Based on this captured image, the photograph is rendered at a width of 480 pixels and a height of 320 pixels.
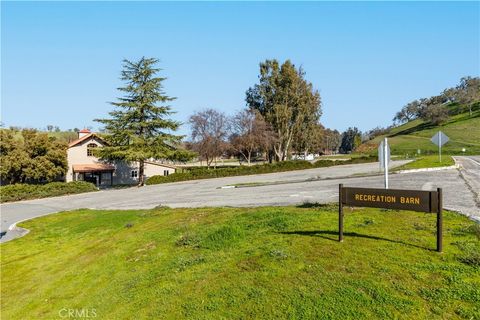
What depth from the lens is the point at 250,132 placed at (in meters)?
56.7

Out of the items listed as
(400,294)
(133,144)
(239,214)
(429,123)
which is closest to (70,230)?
(239,214)

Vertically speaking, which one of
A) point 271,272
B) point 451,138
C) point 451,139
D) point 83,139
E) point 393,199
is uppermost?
point 451,138

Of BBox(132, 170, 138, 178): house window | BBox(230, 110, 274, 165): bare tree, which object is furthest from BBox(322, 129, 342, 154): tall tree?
BBox(132, 170, 138, 178): house window

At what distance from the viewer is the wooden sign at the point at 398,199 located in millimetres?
6672

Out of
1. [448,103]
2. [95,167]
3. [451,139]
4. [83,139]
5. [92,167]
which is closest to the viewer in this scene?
[92,167]

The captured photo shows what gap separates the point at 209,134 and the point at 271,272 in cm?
5029

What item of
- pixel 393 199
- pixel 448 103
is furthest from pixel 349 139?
pixel 393 199

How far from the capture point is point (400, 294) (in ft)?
17.9

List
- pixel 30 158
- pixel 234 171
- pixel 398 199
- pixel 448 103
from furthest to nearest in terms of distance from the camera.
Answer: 1. pixel 448 103
2. pixel 234 171
3. pixel 30 158
4. pixel 398 199

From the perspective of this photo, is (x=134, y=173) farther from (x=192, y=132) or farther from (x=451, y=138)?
(x=451, y=138)

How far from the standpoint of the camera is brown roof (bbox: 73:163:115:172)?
46644mm

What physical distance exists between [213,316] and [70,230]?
13.5 meters

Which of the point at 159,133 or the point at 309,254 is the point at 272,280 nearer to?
the point at 309,254

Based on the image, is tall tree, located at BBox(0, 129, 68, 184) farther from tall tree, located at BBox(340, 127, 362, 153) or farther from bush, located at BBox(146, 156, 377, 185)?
tall tree, located at BBox(340, 127, 362, 153)
